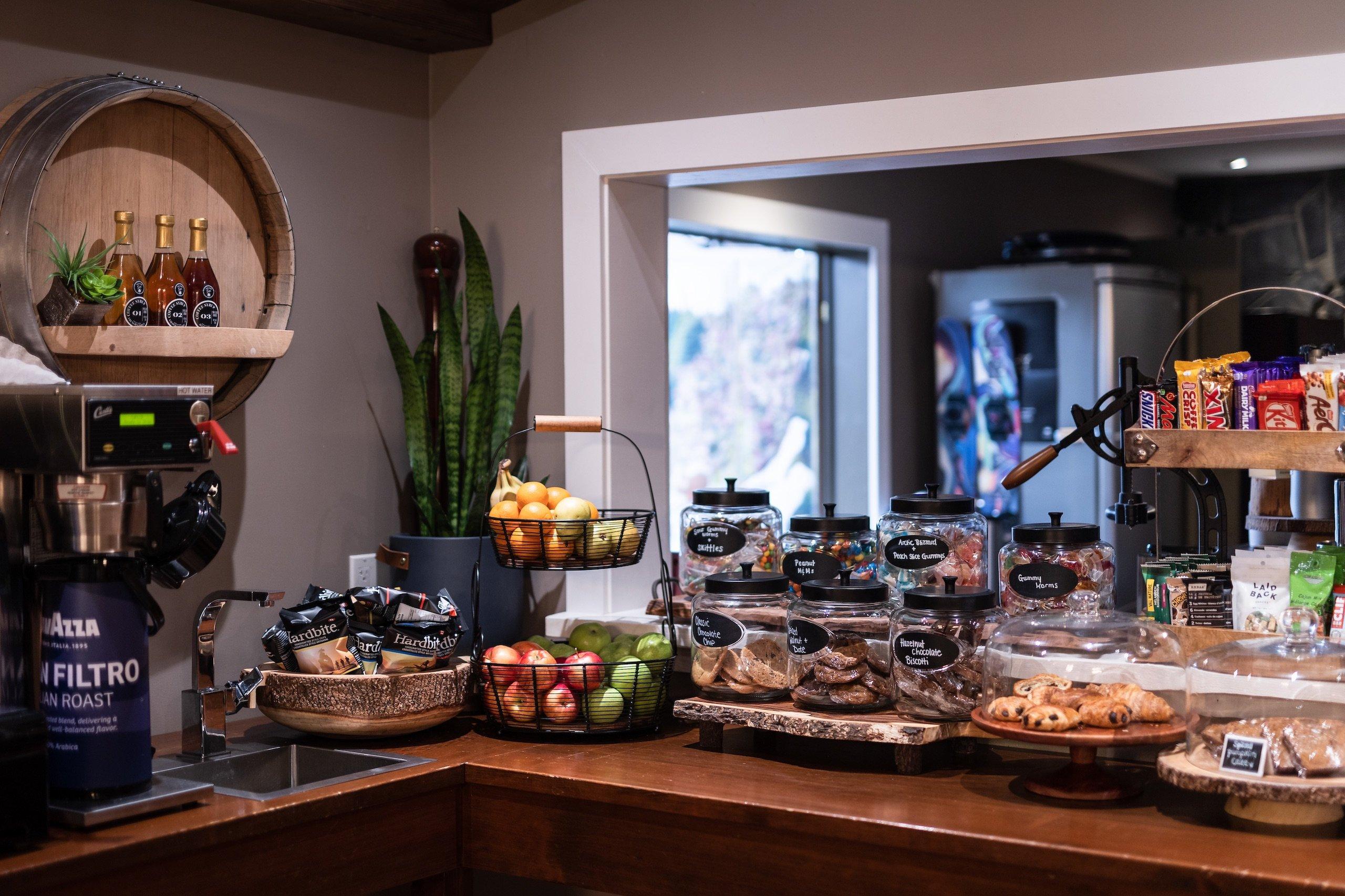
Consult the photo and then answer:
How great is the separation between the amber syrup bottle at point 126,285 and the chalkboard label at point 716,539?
102 cm

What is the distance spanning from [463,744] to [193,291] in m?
0.89

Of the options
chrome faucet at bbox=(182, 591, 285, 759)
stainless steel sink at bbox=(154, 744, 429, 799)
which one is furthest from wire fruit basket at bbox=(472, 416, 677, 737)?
chrome faucet at bbox=(182, 591, 285, 759)

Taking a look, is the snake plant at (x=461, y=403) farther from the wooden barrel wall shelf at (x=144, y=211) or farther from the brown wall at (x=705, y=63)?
the wooden barrel wall shelf at (x=144, y=211)

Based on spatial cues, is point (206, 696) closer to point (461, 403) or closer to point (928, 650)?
point (461, 403)

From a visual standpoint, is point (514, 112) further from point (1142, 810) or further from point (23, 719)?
point (1142, 810)

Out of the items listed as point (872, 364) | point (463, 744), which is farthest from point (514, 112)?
point (872, 364)

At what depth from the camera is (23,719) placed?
1.71 metres

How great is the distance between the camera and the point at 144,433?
1810mm

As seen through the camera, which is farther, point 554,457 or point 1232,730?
point 554,457

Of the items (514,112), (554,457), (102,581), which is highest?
(514,112)

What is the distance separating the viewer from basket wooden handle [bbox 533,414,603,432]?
8.07ft

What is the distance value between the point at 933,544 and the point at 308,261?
4.34ft

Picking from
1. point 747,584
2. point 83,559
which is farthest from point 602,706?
point 83,559

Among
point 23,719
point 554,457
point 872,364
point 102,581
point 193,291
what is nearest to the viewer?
point 23,719
